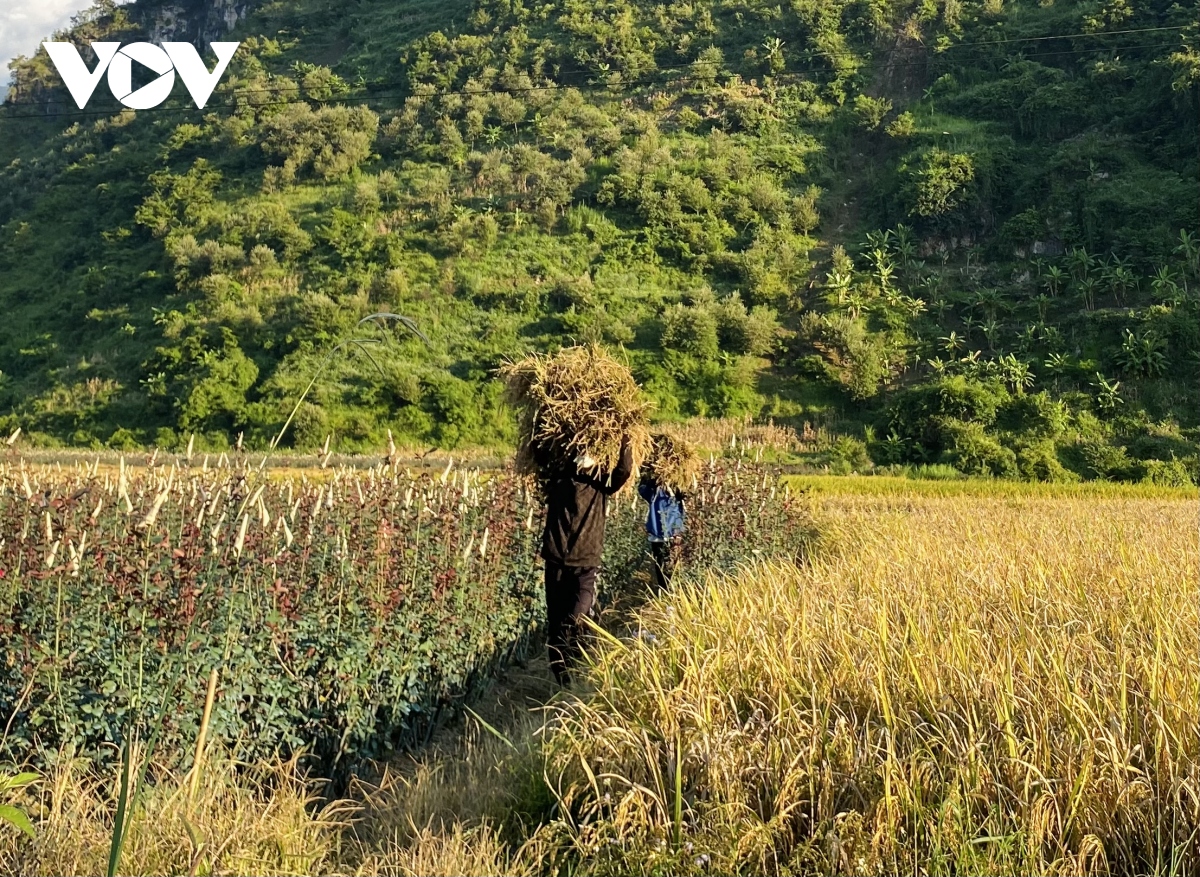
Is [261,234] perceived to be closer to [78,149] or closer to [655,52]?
[78,149]

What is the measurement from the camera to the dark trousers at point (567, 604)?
5.40 metres

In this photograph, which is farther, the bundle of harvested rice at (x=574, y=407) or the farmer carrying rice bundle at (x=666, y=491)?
the farmer carrying rice bundle at (x=666, y=491)

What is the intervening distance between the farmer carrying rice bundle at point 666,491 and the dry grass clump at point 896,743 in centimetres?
261

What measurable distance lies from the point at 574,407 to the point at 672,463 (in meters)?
1.73

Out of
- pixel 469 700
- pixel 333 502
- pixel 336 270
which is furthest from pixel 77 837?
pixel 336 270

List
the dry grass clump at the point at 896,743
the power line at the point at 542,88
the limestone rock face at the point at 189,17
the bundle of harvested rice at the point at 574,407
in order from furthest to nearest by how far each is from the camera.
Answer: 1. the limestone rock face at the point at 189,17
2. the power line at the point at 542,88
3. the bundle of harvested rice at the point at 574,407
4. the dry grass clump at the point at 896,743

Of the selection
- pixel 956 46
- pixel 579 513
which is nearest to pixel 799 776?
pixel 579 513

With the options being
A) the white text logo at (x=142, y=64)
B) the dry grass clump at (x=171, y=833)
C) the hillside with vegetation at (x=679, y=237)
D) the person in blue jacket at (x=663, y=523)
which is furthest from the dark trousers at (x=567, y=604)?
the white text logo at (x=142, y=64)

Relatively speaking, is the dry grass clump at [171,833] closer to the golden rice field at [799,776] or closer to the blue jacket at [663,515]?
the golden rice field at [799,776]

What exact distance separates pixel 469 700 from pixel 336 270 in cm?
3631

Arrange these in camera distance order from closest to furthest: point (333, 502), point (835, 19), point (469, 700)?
point (469, 700) → point (333, 502) → point (835, 19)

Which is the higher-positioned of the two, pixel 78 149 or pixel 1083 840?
pixel 78 149

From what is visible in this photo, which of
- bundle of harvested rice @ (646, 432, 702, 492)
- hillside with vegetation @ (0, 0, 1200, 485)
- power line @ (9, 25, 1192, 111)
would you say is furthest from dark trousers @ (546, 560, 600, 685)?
power line @ (9, 25, 1192, 111)

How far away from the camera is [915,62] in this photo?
50.2 metres
